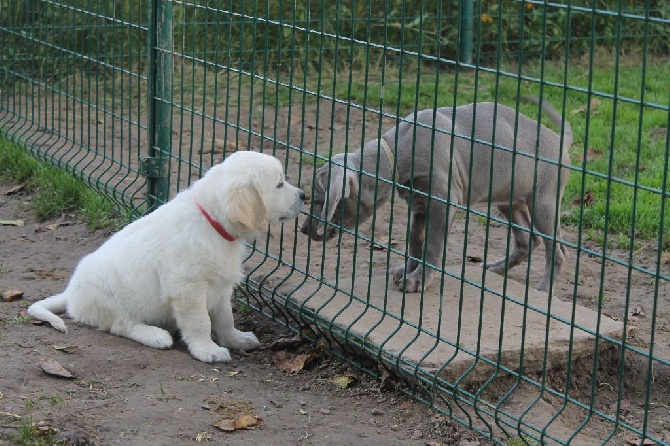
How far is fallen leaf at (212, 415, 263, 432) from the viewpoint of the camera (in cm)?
436

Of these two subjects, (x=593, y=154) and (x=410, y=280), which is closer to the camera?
(x=410, y=280)

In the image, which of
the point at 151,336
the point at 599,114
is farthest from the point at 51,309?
the point at 599,114

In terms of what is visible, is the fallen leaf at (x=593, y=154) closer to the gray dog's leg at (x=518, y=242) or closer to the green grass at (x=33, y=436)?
the gray dog's leg at (x=518, y=242)

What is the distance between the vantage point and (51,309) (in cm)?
551

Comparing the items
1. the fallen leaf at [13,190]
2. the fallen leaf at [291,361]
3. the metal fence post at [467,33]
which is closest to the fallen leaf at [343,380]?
the fallen leaf at [291,361]

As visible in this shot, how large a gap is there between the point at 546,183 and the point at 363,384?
1.80 m

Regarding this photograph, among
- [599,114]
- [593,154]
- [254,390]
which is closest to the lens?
[254,390]

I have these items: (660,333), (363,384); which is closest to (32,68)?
(363,384)

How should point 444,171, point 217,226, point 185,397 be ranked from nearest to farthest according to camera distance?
1. point 185,397
2. point 217,226
3. point 444,171

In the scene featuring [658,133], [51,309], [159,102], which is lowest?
[51,309]

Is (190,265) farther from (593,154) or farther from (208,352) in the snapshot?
(593,154)

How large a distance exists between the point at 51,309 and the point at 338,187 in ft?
5.33

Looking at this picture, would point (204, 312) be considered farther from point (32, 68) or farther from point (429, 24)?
point (429, 24)

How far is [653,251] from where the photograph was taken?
22.1ft
